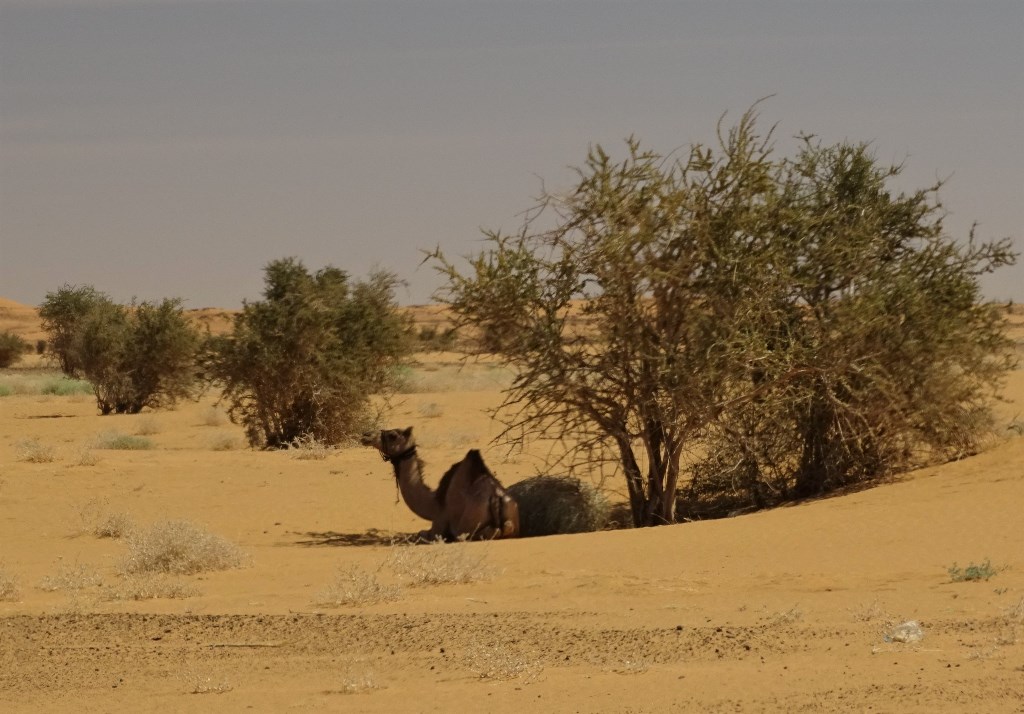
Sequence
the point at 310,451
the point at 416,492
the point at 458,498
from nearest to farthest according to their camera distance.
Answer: the point at 458,498 < the point at 416,492 < the point at 310,451

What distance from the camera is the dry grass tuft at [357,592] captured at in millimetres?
10141

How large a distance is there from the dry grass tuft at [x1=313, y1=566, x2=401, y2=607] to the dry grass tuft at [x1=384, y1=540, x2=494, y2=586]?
→ 0.58 metres

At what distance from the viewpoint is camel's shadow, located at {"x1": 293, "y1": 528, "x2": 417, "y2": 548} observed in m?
14.7

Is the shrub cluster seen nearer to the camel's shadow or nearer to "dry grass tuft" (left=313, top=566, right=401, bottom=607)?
the camel's shadow

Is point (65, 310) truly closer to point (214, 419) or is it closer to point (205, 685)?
point (214, 419)

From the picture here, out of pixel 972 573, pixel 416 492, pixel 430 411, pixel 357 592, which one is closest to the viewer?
pixel 972 573

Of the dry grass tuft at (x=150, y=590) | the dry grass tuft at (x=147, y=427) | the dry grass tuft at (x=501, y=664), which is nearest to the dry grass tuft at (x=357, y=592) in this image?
the dry grass tuft at (x=150, y=590)

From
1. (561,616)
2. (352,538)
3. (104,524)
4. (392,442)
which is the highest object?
(392,442)

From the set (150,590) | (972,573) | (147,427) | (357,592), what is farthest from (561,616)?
(147,427)

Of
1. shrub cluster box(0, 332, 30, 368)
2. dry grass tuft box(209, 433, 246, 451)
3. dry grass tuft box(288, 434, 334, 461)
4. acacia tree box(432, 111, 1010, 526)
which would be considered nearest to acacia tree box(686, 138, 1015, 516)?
acacia tree box(432, 111, 1010, 526)

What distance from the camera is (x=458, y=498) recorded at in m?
14.1

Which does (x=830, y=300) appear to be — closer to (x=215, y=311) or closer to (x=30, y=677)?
(x=30, y=677)

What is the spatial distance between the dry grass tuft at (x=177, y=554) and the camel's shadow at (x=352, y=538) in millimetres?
2222

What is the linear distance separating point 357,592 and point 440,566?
3.54 ft
